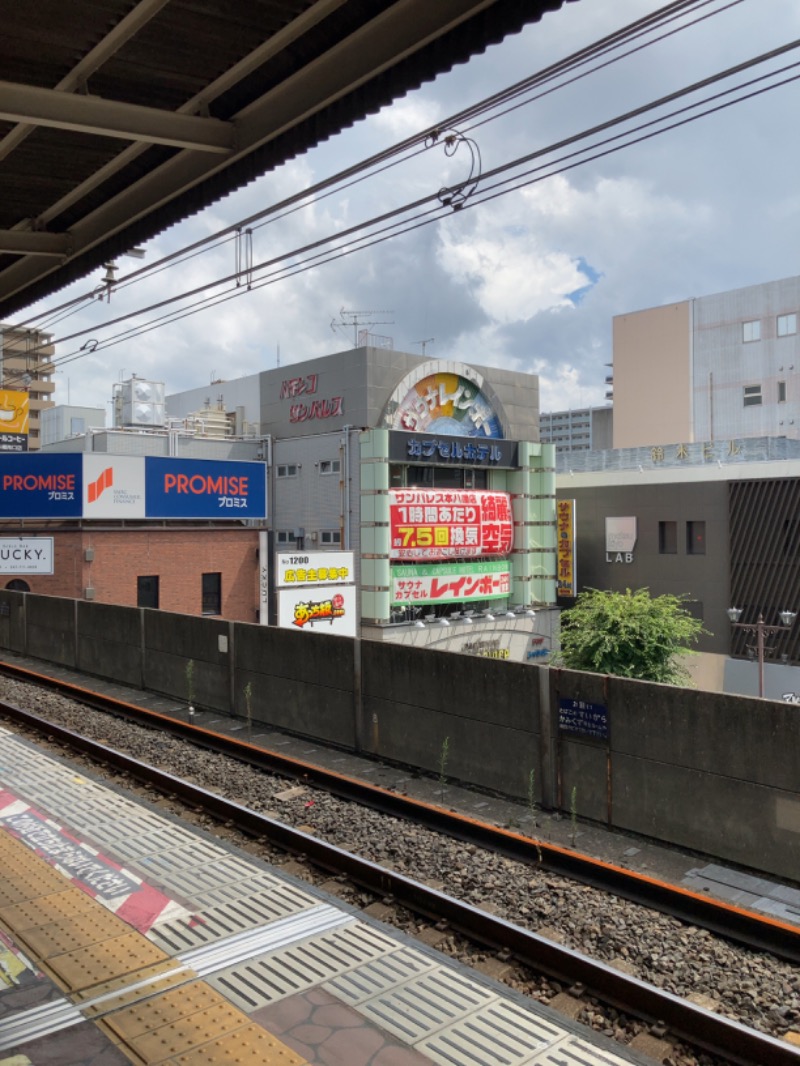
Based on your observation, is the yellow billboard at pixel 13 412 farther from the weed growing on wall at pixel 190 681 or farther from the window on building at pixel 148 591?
the weed growing on wall at pixel 190 681

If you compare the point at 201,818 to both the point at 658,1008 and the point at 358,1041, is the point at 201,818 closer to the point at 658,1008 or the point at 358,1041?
the point at 358,1041

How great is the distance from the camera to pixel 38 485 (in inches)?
1296

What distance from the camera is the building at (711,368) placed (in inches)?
2724

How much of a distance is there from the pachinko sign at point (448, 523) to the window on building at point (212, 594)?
7568 millimetres

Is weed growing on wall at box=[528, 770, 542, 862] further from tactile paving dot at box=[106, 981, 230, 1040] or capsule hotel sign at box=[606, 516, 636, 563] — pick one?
capsule hotel sign at box=[606, 516, 636, 563]

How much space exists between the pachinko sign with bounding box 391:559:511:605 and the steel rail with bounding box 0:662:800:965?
798 inches

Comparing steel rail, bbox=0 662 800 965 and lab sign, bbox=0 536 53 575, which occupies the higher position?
lab sign, bbox=0 536 53 575

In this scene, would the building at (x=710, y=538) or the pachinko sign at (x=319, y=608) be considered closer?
the pachinko sign at (x=319, y=608)

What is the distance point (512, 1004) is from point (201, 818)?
19.2 feet

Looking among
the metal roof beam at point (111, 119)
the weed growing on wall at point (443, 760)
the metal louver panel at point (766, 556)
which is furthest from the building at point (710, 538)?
the metal roof beam at point (111, 119)

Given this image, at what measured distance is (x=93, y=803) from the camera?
1099cm

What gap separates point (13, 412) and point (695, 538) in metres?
28.9

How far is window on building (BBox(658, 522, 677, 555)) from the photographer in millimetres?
40531

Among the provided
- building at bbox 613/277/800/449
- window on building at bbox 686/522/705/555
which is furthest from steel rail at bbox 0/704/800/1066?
building at bbox 613/277/800/449
